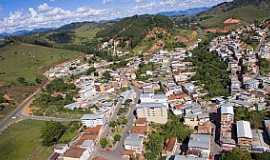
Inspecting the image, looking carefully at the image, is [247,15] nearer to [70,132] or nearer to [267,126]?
[267,126]

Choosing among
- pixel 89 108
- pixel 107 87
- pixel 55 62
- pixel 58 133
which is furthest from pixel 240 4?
pixel 58 133

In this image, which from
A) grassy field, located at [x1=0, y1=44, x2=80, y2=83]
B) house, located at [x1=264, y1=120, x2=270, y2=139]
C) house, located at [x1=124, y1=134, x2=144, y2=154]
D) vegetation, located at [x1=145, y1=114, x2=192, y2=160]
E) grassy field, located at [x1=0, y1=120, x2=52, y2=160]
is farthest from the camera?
grassy field, located at [x1=0, y1=44, x2=80, y2=83]

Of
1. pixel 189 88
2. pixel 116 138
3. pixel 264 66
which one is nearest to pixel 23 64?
pixel 189 88

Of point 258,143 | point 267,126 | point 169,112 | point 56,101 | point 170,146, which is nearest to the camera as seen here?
point 258,143

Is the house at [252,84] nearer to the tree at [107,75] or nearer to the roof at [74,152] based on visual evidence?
the tree at [107,75]

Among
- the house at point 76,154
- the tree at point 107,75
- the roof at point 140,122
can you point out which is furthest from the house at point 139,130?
the tree at point 107,75

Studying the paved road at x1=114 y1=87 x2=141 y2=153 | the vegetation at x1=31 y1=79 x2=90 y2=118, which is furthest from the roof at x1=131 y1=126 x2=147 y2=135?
the vegetation at x1=31 y1=79 x2=90 y2=118

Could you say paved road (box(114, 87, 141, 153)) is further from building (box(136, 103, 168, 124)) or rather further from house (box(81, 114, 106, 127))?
house (box(81, 114, 106, 127))
